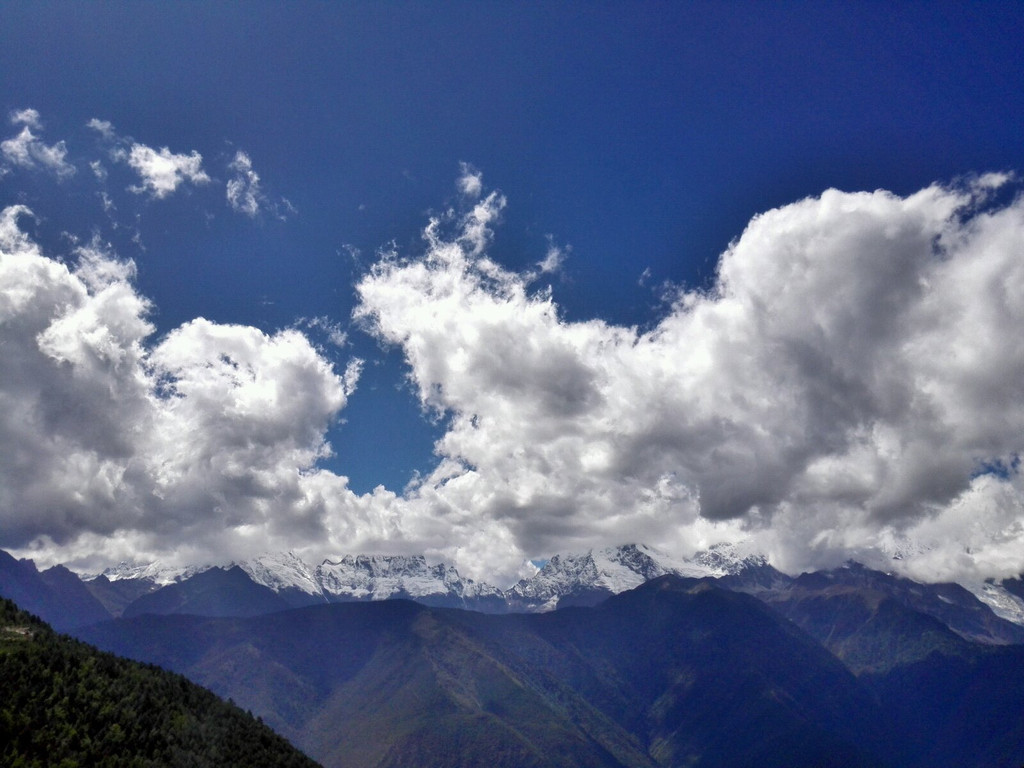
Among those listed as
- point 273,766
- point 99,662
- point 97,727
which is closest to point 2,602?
point 99,662

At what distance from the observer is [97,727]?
148 m

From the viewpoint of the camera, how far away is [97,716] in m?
150

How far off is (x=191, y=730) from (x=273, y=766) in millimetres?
22680

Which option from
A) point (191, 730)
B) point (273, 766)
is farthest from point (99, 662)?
point (273, 766)

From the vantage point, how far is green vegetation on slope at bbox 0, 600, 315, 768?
5364 inches

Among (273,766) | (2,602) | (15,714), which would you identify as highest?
(2,602)

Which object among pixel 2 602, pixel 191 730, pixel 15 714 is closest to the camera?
pixel 15 714

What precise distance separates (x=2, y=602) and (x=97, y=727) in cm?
5916

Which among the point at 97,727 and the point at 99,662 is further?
the point at 99,662

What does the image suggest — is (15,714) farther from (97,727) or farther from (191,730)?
(191,730)

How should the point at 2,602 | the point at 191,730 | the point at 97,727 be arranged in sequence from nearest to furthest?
the point at 97,727
the point at 191,730
the point at 2,602

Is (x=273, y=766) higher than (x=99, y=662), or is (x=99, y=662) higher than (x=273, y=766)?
(x=99, y=662)

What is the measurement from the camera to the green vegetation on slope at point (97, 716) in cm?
13625

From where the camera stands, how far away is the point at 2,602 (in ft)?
603
